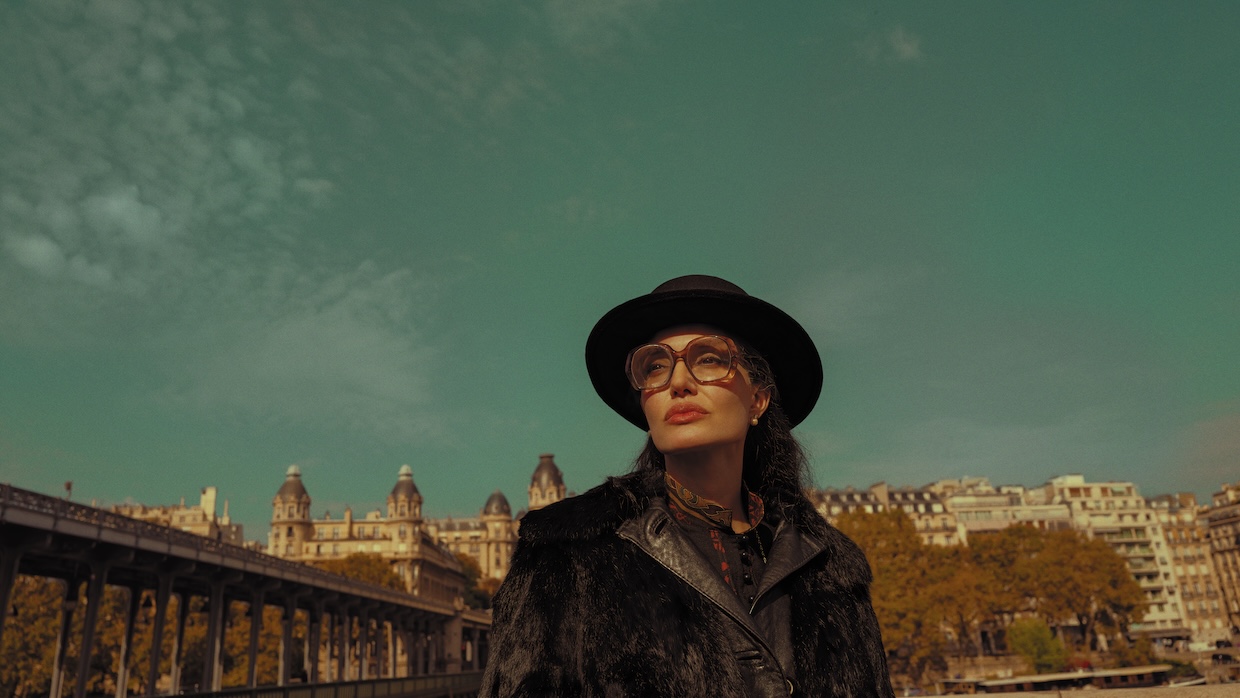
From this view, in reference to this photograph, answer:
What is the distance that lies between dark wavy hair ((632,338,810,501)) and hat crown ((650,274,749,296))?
0.46 meters

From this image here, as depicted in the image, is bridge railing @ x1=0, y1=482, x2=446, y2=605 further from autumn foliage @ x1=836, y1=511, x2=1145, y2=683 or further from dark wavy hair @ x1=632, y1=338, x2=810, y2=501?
autumn foliage @ x1=836, y1=511, x2=1145, y2=683

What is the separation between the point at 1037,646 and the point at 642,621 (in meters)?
64.2

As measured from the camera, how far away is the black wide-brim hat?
3365mm

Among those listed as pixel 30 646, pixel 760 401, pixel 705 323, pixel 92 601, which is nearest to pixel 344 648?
pixel 30 646

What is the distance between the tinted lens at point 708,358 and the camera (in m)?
3.33

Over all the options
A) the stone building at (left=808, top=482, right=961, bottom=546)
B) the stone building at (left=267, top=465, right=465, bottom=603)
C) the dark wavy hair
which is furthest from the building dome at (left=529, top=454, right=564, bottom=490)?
the dark wavy hair

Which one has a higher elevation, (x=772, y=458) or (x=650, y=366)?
(x=650, y=366)

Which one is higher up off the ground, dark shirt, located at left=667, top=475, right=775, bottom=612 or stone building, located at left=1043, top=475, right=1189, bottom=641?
stone building, located at left=1043, top=475, right=1189, bottom=641

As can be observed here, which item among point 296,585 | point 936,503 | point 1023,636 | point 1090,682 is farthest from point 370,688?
point 936,503

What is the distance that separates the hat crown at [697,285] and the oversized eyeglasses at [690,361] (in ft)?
0.65

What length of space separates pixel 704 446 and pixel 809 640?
80 cm

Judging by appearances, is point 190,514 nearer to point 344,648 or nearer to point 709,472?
point 344,648

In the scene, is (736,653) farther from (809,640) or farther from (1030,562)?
(1030,562)

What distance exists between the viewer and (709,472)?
334 centimetres
